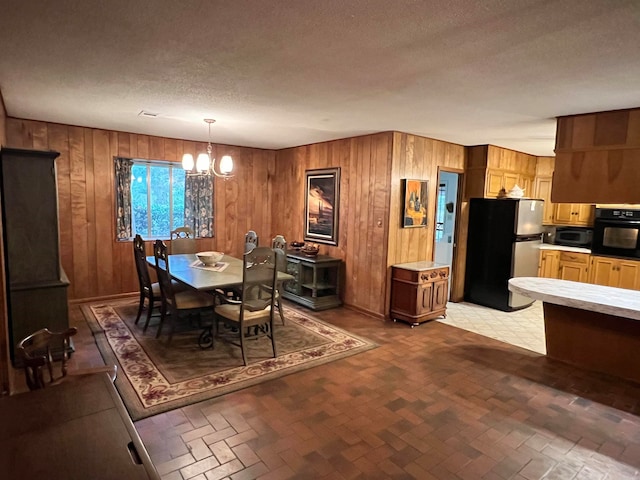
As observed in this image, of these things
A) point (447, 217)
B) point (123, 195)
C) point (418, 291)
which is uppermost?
point (123, 195)

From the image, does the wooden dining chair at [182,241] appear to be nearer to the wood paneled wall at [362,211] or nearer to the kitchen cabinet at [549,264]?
the wood paneled wall at [362,211]

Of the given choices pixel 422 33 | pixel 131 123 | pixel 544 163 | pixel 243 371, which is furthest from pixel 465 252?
pixel 131 123

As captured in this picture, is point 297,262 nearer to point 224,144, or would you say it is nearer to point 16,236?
point 224,144

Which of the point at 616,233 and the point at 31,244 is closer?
the point at 31,244

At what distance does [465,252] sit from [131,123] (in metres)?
5.12

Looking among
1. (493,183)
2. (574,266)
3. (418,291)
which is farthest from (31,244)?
(574,266)

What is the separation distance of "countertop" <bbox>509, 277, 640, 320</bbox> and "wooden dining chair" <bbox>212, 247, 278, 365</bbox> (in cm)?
234

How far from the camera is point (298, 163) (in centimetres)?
630

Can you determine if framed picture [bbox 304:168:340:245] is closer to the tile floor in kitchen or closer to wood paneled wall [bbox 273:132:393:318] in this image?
wood paneled wall [bbox 273:132:393:318]

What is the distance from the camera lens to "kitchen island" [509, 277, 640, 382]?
3.18 meters

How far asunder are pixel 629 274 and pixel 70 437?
21.2 feet

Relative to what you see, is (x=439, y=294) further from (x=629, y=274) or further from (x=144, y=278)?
(x=144, y=278)

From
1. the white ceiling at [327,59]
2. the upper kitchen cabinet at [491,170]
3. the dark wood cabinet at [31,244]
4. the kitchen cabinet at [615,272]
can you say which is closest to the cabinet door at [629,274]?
the kitchen cabinet at [615,272]

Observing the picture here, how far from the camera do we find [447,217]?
6012mm
